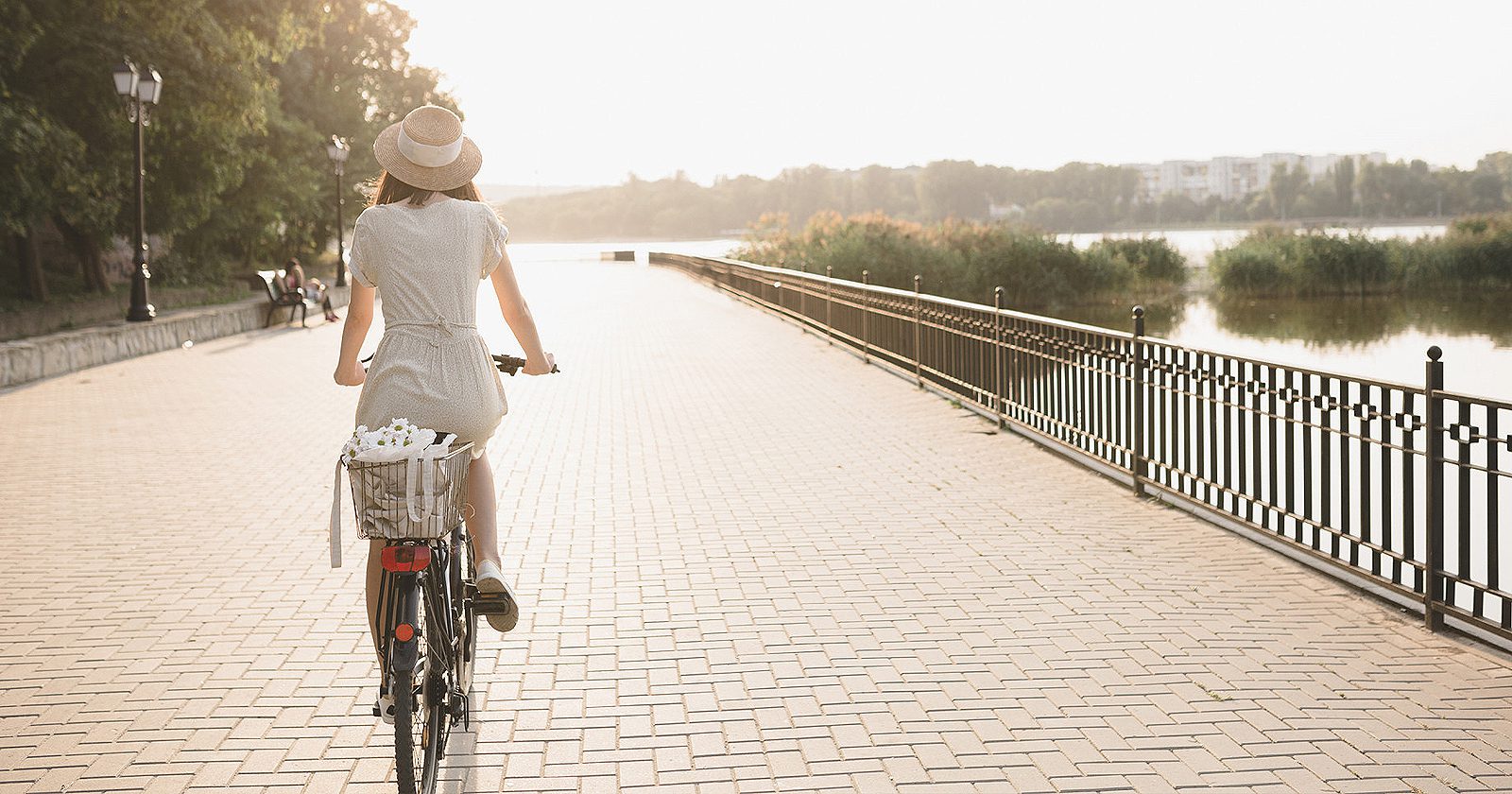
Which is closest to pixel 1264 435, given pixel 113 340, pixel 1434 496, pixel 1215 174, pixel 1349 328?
pixel 1434 496

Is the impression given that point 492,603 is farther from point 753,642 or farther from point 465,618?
point 753,642

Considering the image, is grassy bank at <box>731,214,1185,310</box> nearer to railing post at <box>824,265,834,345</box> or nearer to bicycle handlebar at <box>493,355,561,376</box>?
railing post at <box>824,265,834,345</box>

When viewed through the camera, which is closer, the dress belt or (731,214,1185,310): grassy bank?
the dress belt

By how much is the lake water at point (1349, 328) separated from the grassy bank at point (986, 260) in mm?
871

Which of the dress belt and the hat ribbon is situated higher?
the hat ribbon

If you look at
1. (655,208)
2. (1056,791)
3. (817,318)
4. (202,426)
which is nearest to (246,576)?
(1056,791)

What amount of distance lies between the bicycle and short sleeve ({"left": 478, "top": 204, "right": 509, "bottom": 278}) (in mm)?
595

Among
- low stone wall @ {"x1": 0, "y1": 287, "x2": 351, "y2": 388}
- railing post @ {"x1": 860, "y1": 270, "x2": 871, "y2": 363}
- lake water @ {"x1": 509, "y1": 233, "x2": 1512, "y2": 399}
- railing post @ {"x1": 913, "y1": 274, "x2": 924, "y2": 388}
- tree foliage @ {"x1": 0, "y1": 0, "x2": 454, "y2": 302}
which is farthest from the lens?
tree foliage @ {"x1": 0, "y1": 0, "x2": 454, "y2": 302}

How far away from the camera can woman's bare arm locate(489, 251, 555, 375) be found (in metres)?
4.60

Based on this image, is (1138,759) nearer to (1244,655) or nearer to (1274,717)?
(1274,717)

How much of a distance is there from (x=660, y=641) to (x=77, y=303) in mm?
26884

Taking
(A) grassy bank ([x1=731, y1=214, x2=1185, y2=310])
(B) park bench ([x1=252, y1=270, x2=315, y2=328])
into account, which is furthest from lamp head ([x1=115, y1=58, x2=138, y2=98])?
(A) grassy bank ([x1=731, y1=214, x2=1185, y2=310])

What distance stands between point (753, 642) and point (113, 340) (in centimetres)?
1742

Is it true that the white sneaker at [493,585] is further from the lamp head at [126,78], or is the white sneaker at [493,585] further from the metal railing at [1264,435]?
the lamp head at [126,78]
